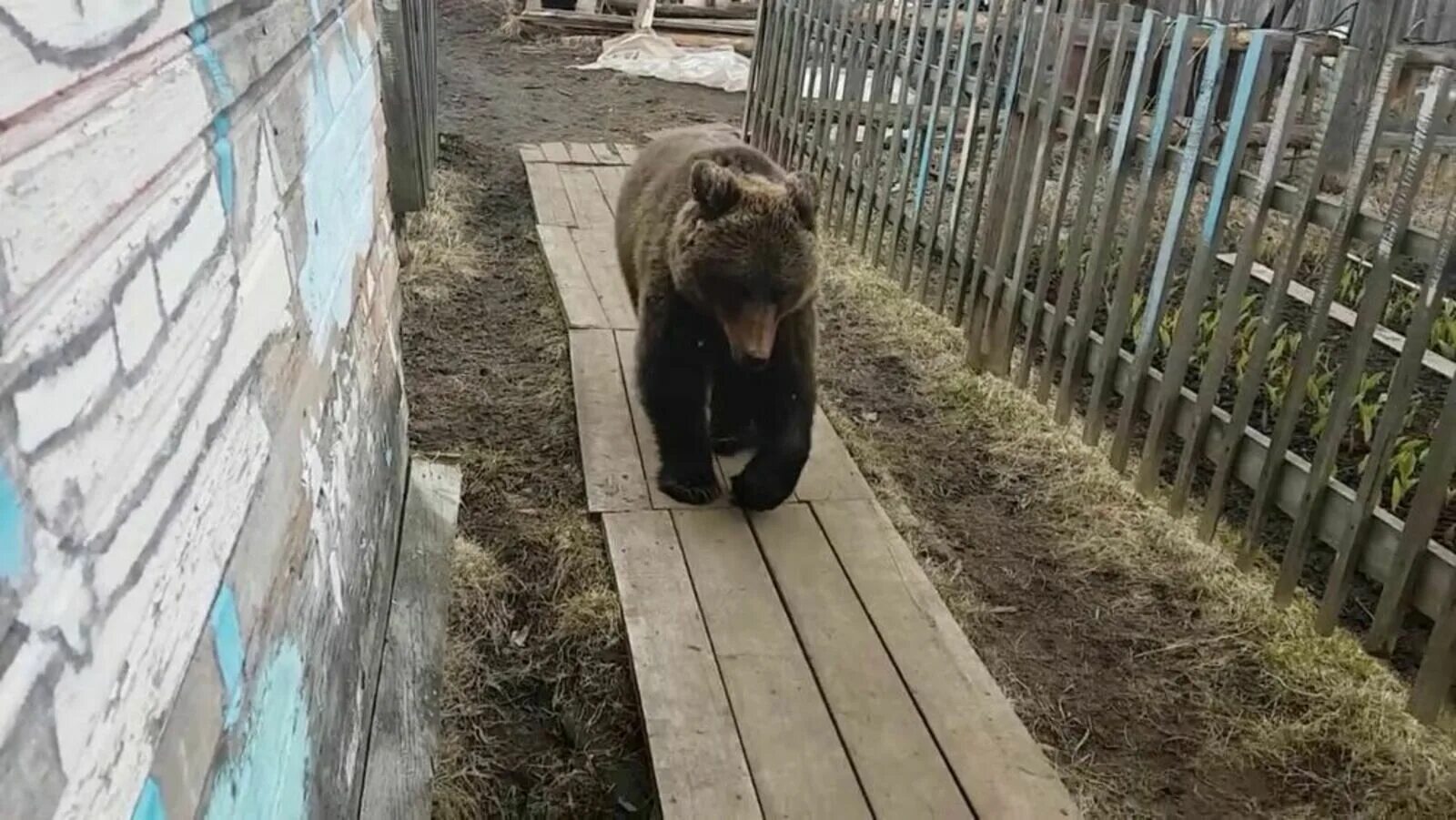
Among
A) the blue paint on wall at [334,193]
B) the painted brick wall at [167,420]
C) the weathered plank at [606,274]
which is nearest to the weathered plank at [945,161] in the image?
the weathered plank at [606,274]

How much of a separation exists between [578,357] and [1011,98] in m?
2.41

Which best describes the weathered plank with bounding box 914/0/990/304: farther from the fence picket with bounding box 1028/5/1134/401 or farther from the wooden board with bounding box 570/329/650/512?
the wooden board with bounding box 570/329/650/512

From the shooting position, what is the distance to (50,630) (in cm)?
84

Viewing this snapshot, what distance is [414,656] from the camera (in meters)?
3.14

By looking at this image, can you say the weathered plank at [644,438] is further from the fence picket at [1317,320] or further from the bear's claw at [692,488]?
the fence picket at [1317,320]

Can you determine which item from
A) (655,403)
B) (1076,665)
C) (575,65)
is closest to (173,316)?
(655,403)

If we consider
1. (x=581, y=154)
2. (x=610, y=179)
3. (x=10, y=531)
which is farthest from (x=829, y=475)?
(x=581, y=154)

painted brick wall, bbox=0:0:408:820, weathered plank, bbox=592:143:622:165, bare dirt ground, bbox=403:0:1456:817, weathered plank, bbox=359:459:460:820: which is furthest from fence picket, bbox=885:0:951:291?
painted brick wall, bbox=0:0:408:820

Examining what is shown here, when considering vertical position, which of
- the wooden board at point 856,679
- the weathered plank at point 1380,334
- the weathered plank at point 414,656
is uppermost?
the weathered plank at point 1380,334

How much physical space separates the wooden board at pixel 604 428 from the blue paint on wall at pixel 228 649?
2494mm

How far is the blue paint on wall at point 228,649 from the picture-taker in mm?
1334

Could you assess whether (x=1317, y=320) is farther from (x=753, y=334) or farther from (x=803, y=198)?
(x=753, y=334)

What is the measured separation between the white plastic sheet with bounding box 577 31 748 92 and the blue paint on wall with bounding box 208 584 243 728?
11.4m

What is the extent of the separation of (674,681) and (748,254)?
1.36m
